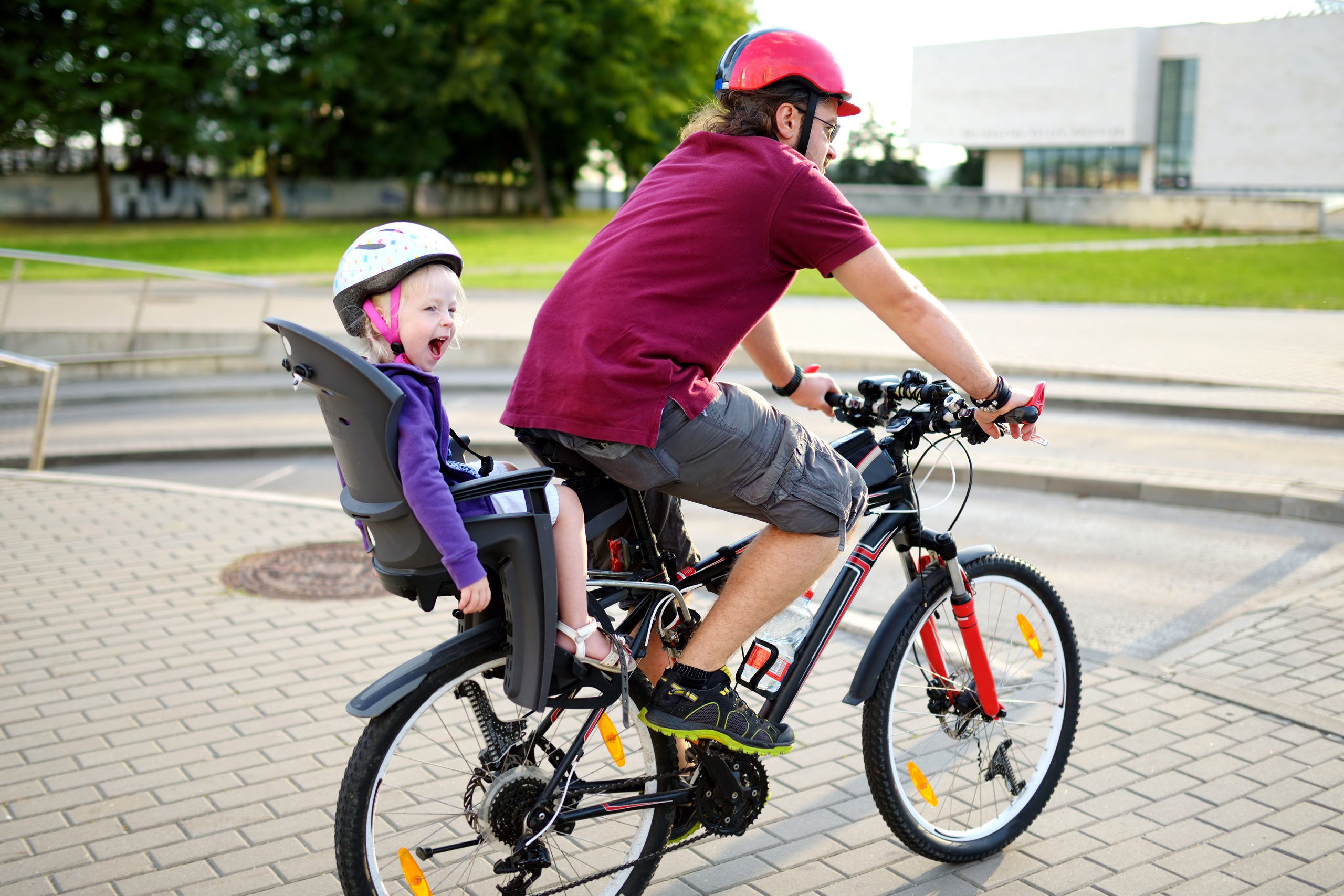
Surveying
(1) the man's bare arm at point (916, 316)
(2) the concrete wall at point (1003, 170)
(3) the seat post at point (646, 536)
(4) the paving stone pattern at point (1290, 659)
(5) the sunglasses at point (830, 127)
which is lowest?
(4) the paving stone pattern at point (1290, 659)

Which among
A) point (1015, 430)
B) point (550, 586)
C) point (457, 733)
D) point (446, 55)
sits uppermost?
point (446, 55)

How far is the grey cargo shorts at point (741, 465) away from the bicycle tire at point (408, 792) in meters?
0.48

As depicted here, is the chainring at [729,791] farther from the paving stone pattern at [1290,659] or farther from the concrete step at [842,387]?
the concrete step at [842,387]

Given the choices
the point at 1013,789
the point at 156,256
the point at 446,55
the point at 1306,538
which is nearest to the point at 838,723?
the point at 1013,789

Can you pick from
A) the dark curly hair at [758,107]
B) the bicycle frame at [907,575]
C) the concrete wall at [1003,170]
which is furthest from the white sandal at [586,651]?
the concrete wall at [1003,170]

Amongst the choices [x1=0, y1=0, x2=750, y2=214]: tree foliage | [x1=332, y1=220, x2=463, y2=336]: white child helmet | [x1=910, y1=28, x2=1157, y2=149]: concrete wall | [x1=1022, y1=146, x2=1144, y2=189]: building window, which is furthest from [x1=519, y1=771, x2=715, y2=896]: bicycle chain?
[x1=1022, y1=146, x2=1144, y2=189]: building window

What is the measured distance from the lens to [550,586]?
260 cm

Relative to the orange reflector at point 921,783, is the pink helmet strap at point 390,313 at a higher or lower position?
higher

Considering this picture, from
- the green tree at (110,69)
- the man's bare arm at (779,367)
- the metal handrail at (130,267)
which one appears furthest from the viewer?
the green tree at (110,69)

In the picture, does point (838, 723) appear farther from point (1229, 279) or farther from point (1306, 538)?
point (1229, 279)

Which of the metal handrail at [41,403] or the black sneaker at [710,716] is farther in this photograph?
the metal handrail at [41,403]

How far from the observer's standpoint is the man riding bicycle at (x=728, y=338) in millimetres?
2697

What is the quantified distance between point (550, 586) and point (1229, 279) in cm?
2370

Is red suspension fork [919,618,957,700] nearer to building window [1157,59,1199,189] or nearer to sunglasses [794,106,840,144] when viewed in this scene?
sunglasses [794,106,840,144]
